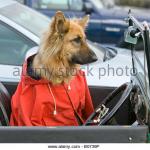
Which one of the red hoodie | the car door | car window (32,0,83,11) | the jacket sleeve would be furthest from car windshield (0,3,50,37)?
car window (32,0,83,11)

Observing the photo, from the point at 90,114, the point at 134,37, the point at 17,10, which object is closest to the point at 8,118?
the point at 90,114

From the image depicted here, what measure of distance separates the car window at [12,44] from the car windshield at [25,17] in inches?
7.1

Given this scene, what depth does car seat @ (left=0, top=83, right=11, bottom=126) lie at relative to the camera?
3.38 m

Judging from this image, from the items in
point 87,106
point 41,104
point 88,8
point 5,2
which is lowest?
point 87,106

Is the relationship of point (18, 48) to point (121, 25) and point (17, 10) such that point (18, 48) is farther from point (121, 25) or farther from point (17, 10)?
point (121, 25)

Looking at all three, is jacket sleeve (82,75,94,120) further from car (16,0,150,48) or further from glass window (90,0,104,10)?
glass window (90,0,104,10)

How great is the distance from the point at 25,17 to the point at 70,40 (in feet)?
6.14

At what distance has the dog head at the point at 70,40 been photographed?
3.45 metres

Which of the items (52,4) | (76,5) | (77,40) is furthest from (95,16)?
(77,40)

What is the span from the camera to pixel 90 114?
375cm

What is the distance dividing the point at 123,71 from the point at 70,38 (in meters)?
1.23

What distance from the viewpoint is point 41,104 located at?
3.36 metres

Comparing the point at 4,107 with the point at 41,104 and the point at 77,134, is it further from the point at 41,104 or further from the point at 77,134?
the point at 77,134

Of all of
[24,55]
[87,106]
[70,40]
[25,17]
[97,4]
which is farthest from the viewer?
[97,4]
